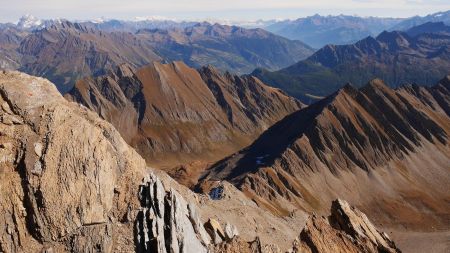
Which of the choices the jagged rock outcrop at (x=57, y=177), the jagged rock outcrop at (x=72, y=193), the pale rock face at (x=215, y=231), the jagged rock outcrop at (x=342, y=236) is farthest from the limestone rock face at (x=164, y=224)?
the jagged rock outcrop at (x=342, y=236)

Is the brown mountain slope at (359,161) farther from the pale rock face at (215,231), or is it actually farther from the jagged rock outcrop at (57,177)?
the jagged rock outcrop at (57,177)

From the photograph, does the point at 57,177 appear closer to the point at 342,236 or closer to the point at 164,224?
the point at 164,224

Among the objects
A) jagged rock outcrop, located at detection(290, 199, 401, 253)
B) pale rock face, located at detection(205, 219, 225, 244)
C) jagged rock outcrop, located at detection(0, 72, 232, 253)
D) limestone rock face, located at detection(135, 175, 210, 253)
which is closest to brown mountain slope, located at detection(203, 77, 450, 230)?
jagged rock outcrop, located at detection(290, 199, 401, 253)

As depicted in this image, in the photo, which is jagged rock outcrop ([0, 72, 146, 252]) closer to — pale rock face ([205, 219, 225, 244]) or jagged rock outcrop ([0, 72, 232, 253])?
jagged rock outcrop ([0, 72, 232, 253])

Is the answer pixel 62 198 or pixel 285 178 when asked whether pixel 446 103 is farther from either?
pixel 62 198

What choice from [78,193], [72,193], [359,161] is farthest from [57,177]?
[359,161]

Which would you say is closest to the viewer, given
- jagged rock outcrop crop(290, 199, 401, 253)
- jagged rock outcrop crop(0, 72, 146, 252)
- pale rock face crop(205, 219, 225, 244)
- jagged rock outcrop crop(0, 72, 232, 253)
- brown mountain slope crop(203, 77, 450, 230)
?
jagged rock outcrop crop(0, 72, 232, 253)

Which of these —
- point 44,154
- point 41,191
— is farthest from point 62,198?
point 44,154
